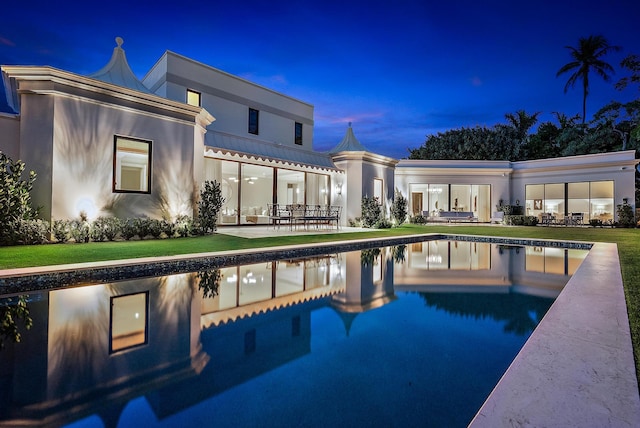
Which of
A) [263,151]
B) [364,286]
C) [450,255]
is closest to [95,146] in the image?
[263,151]

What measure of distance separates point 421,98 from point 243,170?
41784mm

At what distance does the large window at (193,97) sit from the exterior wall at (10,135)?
7.71m

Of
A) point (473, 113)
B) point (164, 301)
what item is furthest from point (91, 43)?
point (473, 113)

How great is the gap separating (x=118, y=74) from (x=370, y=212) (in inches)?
495

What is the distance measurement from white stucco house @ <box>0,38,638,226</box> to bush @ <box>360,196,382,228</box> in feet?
1.90

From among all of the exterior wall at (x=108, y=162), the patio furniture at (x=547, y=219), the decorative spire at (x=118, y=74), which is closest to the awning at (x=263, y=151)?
the exterior wall at (x=108, y=162)

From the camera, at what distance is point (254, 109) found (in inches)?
750

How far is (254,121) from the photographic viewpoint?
750 inches

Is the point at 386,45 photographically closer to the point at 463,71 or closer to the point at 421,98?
the point at 463,71

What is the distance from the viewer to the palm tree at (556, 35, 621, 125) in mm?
34906

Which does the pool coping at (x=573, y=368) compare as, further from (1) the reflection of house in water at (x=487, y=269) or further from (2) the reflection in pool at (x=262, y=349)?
(1) the reflection of house in water at (x=487, y=269)

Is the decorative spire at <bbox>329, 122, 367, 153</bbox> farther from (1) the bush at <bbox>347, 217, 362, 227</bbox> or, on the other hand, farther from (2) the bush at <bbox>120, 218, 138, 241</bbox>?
(2) the bush at <bbox>120, 218, 138, 241</bbox>

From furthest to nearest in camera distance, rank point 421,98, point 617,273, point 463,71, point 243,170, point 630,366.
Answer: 1. point 421,98
2. point 463,71
3. point 243,170
4. point 617,273
5. point 630,366

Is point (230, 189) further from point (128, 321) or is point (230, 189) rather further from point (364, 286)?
point (128, 321)
